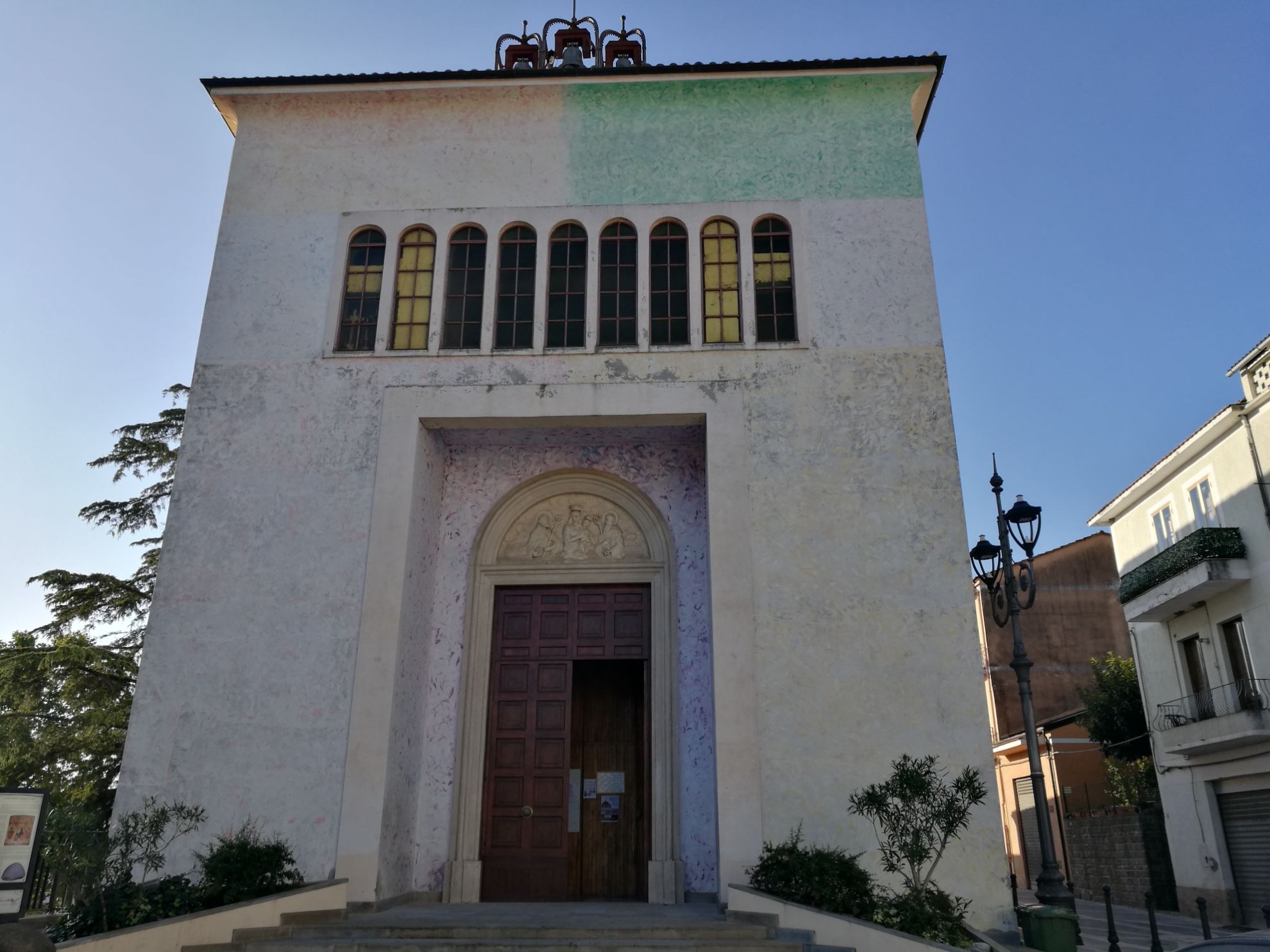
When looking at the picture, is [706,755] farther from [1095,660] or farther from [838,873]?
[1095,660]

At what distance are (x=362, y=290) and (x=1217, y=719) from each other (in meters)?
20.1


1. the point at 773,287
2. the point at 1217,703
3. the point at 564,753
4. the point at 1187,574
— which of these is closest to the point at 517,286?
the point at 773,287

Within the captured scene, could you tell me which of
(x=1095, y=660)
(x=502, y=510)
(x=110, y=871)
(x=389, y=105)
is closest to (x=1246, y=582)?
(x=1095, y=660)

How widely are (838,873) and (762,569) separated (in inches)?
134

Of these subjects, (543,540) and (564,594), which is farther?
(543,540)

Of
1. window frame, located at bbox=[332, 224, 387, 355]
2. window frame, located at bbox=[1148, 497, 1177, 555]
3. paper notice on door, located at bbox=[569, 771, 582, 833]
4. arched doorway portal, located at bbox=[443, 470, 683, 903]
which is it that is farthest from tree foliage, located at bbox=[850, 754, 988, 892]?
window frame, located at bbox=[1148, 497, 1177, 555]

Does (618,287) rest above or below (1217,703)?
above

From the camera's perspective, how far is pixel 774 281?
12570mm

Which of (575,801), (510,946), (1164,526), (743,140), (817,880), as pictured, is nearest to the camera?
(510,946)

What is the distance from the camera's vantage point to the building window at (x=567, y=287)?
1246 centimetres

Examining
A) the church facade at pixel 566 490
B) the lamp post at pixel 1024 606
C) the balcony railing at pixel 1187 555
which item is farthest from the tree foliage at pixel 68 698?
the balcony railing at pixel 1187 555

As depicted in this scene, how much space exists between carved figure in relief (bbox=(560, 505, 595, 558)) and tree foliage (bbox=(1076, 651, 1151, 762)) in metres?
20.5

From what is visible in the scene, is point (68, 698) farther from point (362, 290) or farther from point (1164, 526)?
point (1164, 526)

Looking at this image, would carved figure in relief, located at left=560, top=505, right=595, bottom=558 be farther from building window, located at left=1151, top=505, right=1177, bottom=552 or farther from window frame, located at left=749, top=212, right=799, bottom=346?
building window, located at left=1151, top=505, right=1177, bottom=552
